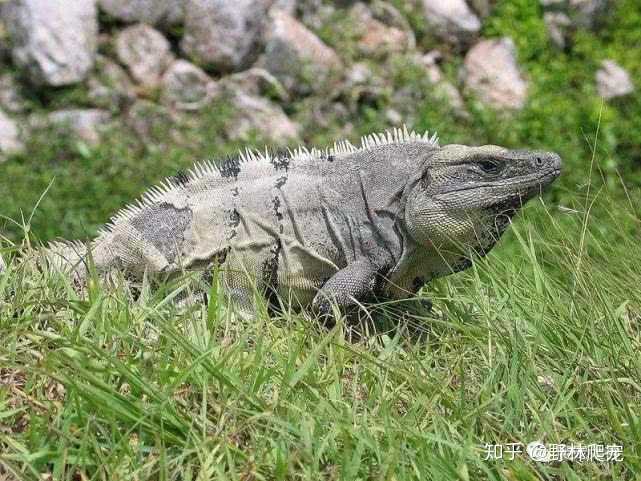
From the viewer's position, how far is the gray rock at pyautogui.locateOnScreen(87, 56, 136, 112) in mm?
9344

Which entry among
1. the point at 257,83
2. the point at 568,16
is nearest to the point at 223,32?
the point at 257,83

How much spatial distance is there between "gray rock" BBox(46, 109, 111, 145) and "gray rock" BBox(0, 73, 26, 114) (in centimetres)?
30

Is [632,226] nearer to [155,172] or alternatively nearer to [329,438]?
[329,438]

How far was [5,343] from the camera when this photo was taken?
3154 mm

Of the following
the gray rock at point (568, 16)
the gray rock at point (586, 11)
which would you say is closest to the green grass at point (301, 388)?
the gray rock at point (568, 16)

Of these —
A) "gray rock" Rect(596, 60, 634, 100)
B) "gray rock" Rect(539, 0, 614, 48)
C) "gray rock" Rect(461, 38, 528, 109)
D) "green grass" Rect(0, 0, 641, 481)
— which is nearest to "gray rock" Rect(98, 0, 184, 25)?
"gray rock" Rect(461, 38, 528, 109)

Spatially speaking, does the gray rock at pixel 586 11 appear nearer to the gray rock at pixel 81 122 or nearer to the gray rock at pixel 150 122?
the gray rock at pixel 150 122

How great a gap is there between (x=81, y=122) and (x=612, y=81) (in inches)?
215

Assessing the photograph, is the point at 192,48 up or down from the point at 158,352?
down

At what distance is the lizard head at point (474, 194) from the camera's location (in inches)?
150

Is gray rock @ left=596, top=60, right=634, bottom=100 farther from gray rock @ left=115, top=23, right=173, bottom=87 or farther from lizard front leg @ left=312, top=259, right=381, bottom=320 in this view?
lizard front leg @ left=312, top=259, right=381, bottom=320

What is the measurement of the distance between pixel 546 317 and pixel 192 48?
6828 mm

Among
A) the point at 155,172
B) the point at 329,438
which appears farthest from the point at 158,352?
the point at 155,172

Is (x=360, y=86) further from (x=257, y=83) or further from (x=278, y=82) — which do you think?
(x=257, y=83)
